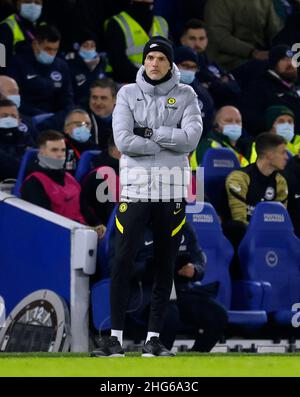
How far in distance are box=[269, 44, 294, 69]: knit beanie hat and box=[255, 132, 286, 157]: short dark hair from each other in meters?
2.96

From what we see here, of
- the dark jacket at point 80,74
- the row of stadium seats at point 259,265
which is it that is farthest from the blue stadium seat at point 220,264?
the dark jacket at point 80,74

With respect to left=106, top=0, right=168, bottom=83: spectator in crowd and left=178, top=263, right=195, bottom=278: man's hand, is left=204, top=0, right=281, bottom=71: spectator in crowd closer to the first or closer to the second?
left=106, top=0, right=168, bottom=83: spectator in crowd

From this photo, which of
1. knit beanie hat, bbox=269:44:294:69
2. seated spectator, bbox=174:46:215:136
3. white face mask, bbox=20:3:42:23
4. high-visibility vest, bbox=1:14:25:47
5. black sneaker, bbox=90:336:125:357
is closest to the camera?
black sneaker, bbox=90:336:125:357

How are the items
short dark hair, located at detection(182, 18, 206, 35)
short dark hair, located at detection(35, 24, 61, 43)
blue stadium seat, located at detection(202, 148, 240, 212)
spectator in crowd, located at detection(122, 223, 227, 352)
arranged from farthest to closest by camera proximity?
short dark hair, located at detection(182, 18, 206, 35), short dark hair, located at detection(35, 24, 61, 43), blue stadium seat, located at detection(202, 148, 240, 212), spectator in crowd, located at detection(122, 223, 227, 352)

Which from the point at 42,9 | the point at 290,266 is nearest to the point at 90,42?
the point at 42,9

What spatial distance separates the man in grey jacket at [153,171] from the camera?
8641mm

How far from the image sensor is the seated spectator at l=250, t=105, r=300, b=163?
585 inches

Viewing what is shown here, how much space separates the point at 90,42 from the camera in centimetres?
1507

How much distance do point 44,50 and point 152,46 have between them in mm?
5636

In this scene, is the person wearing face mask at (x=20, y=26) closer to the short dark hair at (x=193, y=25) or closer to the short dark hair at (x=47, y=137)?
the short dark hair at (x=193, y=25)

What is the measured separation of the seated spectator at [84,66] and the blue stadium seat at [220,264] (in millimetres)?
3322

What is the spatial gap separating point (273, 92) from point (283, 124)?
105cm

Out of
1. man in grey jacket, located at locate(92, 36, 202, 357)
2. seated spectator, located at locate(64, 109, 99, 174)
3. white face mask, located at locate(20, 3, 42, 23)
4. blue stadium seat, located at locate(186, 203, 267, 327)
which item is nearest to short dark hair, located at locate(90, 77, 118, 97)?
seated spectator, located at locate(64, 109, 99, 174)
